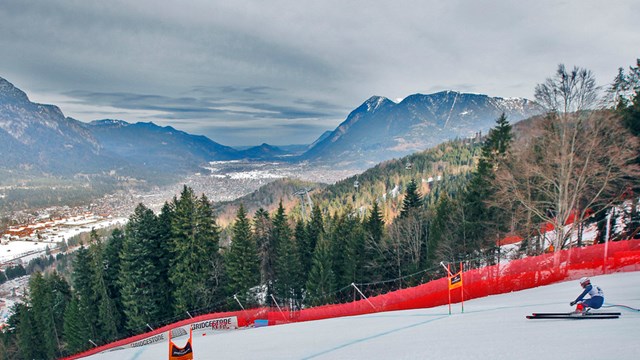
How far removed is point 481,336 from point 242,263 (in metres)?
26.1

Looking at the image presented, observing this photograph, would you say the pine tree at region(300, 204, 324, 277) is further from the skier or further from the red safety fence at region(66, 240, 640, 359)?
the skier

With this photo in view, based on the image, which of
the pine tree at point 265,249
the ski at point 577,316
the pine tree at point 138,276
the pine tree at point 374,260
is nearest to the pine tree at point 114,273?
the pine tree at point 138,276

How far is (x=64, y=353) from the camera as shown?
3684cm

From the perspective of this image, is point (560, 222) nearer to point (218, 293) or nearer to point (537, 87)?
point (537, 87)

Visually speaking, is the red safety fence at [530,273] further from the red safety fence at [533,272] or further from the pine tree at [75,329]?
the pine tree at [75,329]

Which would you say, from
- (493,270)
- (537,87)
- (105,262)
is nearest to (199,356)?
(493,270)

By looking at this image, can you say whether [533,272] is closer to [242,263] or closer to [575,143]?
[575,143]

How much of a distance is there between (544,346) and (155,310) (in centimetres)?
3016

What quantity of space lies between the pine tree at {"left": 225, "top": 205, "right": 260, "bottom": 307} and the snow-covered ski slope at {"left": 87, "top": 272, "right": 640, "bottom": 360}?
16.1 m

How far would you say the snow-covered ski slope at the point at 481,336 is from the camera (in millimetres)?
6988

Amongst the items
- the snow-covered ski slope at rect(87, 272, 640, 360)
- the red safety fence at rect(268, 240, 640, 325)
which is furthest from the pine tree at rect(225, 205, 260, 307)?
the red safety fence at rect(268, 240, 640, 325)

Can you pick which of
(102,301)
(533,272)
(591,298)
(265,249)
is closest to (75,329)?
(102,301)

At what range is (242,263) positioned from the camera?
3222 centimetres

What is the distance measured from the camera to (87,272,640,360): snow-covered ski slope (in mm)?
6988
